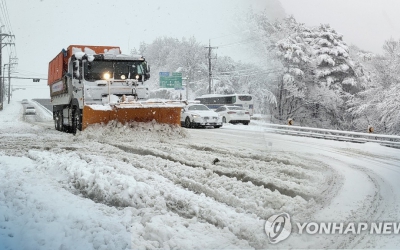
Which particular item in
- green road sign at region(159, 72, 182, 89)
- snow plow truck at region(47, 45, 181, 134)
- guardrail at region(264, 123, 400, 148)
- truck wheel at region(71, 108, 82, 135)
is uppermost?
green road sign at region(159, 72, 182, 89)

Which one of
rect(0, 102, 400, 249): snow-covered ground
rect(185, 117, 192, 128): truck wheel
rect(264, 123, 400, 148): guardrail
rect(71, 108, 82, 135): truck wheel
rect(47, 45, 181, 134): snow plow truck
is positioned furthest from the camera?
rect(185, 117, 192, 128): truck wheel

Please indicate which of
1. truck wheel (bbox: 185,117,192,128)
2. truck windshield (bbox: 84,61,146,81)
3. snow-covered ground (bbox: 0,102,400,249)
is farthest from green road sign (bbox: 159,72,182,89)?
snow-covered ground (bbox: 0,102,400,249)

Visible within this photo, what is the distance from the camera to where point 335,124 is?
11234mm

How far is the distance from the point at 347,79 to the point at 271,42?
2031mm

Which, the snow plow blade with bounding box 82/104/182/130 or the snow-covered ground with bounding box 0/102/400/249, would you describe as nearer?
the snow-covered ground with bounding box 0/102/400/249

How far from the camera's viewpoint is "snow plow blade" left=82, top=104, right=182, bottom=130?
10.5m

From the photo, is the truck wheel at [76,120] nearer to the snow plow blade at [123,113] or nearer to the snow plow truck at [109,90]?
the snow plow truck at [109,90]

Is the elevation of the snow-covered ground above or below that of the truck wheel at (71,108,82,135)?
below

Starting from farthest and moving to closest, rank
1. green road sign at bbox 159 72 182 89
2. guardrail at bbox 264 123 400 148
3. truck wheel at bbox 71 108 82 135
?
green road sign at bbox 159 72 182 89
truck wheel at bbox 71 108 82 135
guardrail at bbox 264 123 400 148

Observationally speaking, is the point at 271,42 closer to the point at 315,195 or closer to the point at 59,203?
the point at 315,195

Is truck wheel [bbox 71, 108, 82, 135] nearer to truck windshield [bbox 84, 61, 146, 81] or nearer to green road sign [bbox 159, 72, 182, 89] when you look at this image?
truck windshield [bbox 84, 61, 146, 81]

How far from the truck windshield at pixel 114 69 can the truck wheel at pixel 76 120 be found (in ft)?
4.01

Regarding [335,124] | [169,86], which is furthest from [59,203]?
[169,86]

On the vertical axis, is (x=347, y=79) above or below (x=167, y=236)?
above
